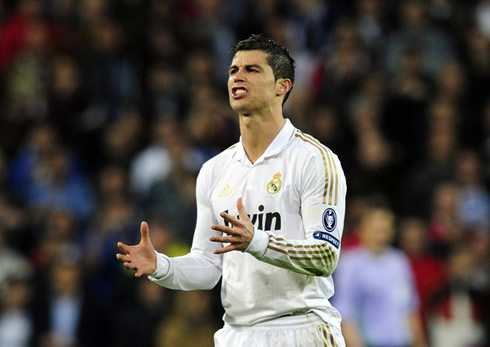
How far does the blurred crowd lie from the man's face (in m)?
3.80

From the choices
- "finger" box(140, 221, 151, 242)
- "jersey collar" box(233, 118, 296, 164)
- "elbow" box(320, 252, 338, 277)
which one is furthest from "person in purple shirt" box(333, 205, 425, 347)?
"finger" box(140, 221, 151, 242)

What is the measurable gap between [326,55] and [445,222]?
3072 millimetres

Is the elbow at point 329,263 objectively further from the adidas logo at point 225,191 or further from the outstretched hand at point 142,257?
the outstretched hand at point 142,257

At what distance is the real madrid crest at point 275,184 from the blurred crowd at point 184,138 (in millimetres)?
3805

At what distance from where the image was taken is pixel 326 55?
12.6m

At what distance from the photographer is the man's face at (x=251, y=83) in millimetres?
5559

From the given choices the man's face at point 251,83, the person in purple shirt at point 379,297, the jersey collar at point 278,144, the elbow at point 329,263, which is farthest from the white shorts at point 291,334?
the person in purple shirt at point 379,297

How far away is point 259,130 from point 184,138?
5.64 metres

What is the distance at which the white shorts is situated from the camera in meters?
5.41

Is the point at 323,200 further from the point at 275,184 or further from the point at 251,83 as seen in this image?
the point at 251,83

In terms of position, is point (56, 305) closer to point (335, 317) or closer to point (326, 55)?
point (326, 55)

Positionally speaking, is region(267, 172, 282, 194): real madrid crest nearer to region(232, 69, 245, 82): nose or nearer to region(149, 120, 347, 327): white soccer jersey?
region(149, 120, 347, 327): white soccer jersey

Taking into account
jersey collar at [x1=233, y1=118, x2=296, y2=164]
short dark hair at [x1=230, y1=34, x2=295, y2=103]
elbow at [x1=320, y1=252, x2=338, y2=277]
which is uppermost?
short dark hair at [x1=230, y1=34, x2=295, y2=103]

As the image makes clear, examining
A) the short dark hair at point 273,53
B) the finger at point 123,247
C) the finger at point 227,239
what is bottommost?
the finger at point 227,239
